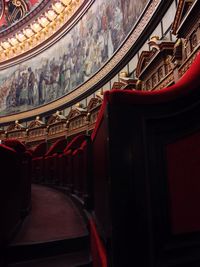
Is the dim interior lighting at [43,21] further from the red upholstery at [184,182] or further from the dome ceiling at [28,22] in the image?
the red upholstery at [184,182]

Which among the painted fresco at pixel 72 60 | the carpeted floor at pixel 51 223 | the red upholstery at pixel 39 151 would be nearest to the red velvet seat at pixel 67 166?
the carpeted floor at pixel 51 223

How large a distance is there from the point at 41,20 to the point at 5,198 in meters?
7.14

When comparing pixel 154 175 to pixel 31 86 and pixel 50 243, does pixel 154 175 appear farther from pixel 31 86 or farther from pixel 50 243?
pixel 31 86

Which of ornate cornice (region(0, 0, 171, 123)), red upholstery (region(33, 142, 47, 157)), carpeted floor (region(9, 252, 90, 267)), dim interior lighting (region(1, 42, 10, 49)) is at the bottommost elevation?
carpeted floor (region(9, 252, 90, 267))

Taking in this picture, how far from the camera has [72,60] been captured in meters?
5.79

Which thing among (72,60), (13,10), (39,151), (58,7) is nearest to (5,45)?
(13,10)

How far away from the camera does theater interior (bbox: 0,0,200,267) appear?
0.50 metres

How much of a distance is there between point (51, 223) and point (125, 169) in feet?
3.13

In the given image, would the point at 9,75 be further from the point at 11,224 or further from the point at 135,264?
the point at 135,264

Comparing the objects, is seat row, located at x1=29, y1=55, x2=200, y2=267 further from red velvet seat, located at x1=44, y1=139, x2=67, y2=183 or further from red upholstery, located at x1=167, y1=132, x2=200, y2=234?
red velvet seat, located at x1=44, y1=139, x2=67, y2=183

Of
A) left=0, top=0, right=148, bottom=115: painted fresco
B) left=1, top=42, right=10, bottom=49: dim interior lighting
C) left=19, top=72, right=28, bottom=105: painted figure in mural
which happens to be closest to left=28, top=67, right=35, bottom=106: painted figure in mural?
left=0, top=0, right=148, bottom=115: painted fresco

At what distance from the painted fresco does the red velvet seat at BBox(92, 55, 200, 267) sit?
331 centimetres

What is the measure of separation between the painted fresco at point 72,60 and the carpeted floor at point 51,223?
3.04 m

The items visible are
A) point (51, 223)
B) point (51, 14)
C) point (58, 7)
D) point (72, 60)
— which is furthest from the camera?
point (51, 14)
